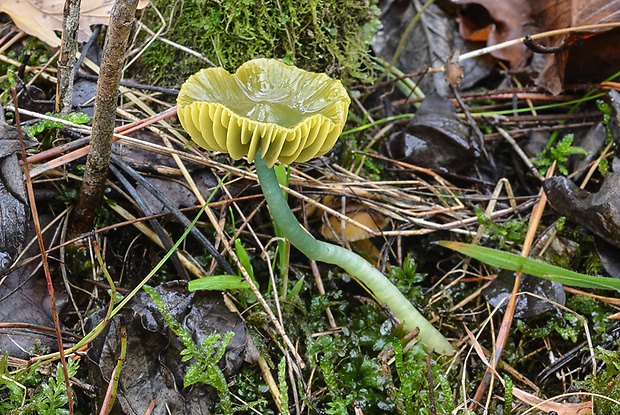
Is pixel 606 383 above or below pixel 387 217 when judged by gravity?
below

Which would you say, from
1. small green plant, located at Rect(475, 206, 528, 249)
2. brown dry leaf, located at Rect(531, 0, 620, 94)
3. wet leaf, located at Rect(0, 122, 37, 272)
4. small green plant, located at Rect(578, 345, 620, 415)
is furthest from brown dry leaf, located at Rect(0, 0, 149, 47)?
small green plant, located at Rect(578, 345, 620, 415)

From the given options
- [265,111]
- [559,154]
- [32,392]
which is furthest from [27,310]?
[559,154]

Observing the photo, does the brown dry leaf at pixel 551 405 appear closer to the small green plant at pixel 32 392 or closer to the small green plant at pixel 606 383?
the small green plant at pixel 606 383

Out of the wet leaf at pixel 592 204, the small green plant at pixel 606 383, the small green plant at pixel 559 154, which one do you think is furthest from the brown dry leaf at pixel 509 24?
the small green plant at pixel 606 383

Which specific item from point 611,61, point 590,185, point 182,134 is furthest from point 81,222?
point 611,61

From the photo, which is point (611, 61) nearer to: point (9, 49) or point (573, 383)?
point (573, 383)

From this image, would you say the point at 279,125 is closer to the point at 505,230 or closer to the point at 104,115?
the point at 104,115
